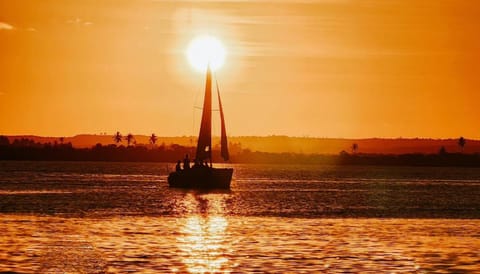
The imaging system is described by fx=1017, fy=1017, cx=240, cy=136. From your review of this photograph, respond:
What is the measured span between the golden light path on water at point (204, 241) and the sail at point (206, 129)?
81.6ft

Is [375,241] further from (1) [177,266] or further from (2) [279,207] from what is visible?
(2) [279,207]

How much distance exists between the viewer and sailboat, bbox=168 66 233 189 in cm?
11656

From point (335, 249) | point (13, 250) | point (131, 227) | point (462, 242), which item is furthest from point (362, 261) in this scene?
point (131, 227)

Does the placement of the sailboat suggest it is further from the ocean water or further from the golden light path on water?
the golden light path on water

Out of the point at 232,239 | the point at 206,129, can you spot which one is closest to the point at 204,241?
the point at 232,239

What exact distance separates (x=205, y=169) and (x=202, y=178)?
47.2 inches

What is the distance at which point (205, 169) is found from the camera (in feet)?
383

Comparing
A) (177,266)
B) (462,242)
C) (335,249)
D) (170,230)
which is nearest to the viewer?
(177,266)

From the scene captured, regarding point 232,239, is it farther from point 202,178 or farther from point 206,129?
point 206,129

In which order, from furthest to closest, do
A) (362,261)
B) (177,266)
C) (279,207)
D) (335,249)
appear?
(279,207) → (335,249) → (362,261) → (177,266)

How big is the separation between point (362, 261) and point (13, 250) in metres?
16.7

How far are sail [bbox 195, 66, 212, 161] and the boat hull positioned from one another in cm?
215

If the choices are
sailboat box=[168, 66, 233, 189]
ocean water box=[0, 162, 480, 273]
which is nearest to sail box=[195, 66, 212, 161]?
sailboat box=[168, 66, 233, 189]

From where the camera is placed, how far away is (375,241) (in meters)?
57.4
